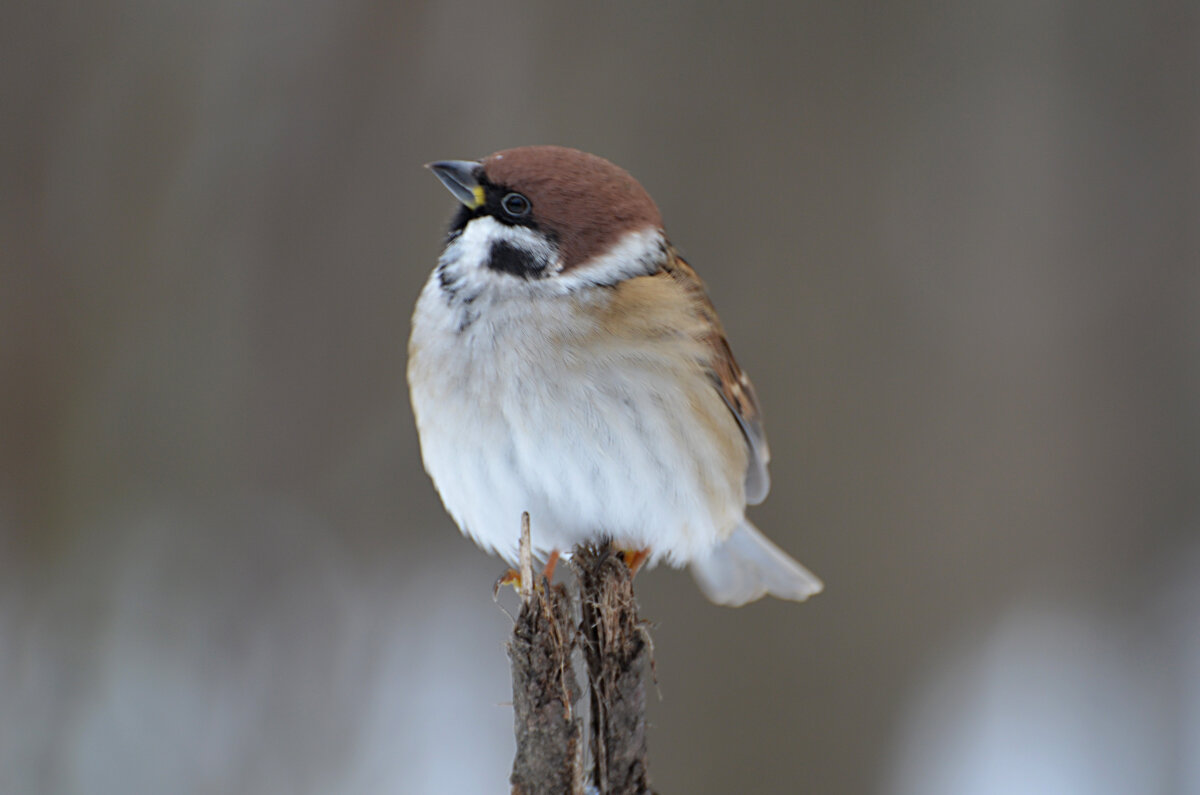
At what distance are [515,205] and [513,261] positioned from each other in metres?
0.12

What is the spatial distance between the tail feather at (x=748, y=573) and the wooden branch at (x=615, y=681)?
34.9 inches

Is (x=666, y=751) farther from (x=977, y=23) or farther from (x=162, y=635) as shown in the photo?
(x=977, y=23)

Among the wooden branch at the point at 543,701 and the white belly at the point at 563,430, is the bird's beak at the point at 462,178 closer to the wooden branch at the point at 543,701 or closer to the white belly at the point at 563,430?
the white belly at the point at 563,430

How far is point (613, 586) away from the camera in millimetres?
Answer: 1854

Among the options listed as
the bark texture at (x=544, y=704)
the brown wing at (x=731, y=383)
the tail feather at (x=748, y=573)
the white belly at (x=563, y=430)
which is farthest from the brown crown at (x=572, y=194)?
the tail feather at (x=748, y=573)

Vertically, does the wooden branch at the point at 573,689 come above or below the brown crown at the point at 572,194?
below

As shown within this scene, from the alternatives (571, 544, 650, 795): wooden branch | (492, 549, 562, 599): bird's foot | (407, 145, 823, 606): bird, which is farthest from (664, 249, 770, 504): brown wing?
(571, 544, 650, 795): wooden branch

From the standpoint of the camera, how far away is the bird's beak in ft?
6.70

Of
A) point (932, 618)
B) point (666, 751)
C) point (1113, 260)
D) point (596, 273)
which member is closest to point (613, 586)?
point (596, 273)

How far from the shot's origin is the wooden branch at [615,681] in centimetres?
171

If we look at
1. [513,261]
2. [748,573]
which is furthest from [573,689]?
[748,573]

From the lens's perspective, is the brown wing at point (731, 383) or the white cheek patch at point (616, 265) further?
the brown wing at point (731, 383)

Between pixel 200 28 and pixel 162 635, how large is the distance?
1.99 metres

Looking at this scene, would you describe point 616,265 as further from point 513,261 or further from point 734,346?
point 734,346
